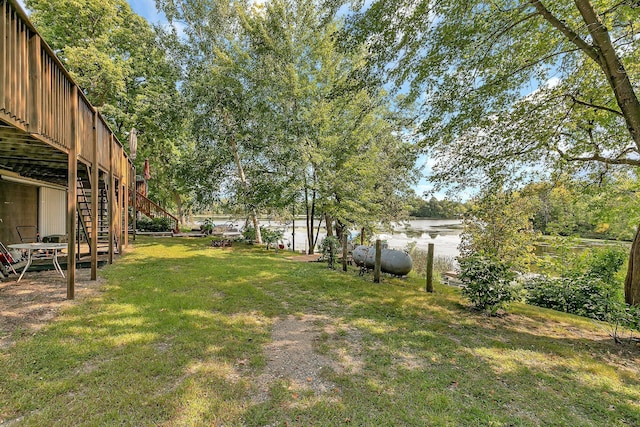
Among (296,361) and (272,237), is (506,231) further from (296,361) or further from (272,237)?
(272,237)

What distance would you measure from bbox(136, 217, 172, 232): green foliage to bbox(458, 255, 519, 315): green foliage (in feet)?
55.7

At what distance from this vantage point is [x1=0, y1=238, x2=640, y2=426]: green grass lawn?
2.44 metres

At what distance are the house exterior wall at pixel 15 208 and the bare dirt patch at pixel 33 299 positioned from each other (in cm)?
287

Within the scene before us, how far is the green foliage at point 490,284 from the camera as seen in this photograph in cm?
532

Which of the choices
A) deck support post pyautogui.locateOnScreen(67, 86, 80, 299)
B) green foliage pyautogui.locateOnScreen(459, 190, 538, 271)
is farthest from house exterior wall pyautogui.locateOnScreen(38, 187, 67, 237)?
green foliage pyautogui.locateOnScreen(459, 190, 538, 271)

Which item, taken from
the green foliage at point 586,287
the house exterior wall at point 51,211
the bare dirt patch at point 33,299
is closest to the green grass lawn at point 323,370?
the bare dirt patch at point 33,299

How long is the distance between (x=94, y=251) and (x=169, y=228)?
1244 centimetres

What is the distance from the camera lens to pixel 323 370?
3.18 metres

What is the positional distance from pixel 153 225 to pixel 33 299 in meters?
13.8

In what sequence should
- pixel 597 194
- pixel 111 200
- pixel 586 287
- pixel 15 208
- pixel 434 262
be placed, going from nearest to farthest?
pixel 597 194 < pixel 586 287 < pixel 111 200 < pixel 15 208 < pixel 434 262

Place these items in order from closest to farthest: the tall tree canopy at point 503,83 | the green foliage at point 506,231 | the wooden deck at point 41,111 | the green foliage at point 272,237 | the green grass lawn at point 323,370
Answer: the green grass lawn at point 323,370 < the wooden deck at point 41,111 < the tall tree canopy at point 503,83 < the green foliage at point 506,231 < the green foliage at point 272,237

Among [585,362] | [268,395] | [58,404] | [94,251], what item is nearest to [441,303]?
[585,362]

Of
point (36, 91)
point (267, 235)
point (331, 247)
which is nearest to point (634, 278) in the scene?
point (331, 247)

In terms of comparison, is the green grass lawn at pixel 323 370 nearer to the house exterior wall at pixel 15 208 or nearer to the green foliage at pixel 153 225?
the house exterior wall at pixel 15 208
